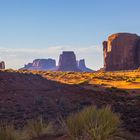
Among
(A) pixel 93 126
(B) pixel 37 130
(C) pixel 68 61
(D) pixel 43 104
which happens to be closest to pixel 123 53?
(C) pixel 68 61

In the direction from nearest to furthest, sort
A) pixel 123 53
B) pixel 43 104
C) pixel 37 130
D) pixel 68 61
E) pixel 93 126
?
pixel 93 126 → pixel 37 130 → pixel 43 104 → pixel 123 53 → pixel 68 61

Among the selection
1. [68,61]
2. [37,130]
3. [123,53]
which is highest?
[123,53]

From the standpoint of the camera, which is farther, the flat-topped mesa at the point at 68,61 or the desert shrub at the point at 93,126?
the flat-topped mesa at the point at 68,61

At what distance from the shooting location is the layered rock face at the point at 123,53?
384 ft

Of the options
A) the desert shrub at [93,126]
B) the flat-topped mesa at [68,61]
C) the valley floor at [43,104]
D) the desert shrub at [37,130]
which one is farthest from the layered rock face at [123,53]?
the desert shrub at [93,126]

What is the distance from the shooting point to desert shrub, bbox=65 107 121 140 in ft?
33.7

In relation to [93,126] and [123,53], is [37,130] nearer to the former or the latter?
[93,126]

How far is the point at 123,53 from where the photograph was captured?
391 ft

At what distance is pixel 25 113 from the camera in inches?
850

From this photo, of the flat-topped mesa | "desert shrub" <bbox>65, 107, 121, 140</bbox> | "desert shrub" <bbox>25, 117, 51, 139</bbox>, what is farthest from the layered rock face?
"desert shrub" <bbox>65, 107, 121, 140</bbox>

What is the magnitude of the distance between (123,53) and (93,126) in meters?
110

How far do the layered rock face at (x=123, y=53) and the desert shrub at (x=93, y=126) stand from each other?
105 meters

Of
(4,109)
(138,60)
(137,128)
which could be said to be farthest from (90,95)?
(138,60)

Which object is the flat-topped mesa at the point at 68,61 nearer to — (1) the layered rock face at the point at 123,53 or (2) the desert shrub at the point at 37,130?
(1) the layered rock face at the point at 123,53
